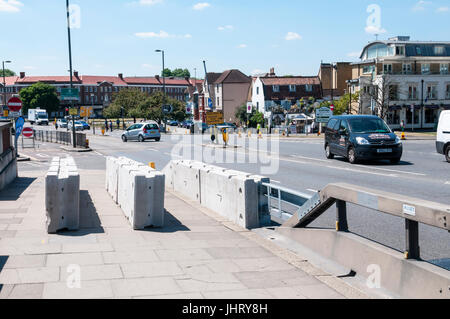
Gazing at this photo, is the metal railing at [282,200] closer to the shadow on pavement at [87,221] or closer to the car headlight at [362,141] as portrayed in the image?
the shadow on pavement at [87,221]

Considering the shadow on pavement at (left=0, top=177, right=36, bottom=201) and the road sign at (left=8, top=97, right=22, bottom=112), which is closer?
the shadow on pavement at (left=0, top=177, right=36, bottom=201)

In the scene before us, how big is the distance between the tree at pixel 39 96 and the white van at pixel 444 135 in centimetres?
12960

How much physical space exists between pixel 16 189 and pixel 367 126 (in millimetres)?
13422

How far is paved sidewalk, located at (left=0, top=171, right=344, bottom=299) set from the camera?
5609mm

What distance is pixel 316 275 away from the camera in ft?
20.9

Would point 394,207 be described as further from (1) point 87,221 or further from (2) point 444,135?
(2) point 444,135

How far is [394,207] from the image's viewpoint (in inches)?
207

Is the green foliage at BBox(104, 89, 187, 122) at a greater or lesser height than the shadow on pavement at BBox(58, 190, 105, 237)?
greater

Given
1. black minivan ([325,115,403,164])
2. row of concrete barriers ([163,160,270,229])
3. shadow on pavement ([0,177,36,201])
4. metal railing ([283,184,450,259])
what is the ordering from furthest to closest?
black minivan ([325,115,403,164]) < shadow on pavement ([0,177,36,201]) < row of concrete barriers ([163,160,270,229]) < metal railing ([283,184,450,259])

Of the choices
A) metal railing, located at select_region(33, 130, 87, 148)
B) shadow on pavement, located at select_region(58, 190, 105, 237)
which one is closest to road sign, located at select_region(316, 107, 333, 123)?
metal railing, located at select_region(33, 130, 87, 148)

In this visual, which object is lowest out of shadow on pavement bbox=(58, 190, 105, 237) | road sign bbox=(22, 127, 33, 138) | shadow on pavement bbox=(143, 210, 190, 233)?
shadow on pavement bbox=(143, 210, 190, 233)

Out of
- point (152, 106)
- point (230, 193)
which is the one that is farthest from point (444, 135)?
point (152, 106)

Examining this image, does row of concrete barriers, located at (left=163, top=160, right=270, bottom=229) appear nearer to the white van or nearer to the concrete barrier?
the concrete barrier
